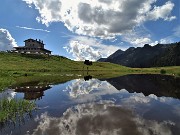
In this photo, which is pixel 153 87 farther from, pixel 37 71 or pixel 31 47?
pixel 31 47

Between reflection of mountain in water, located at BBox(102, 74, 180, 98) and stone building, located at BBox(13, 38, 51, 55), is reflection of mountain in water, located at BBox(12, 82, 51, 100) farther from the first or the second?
stone building, located at BBox(13, 38, 51, 55)

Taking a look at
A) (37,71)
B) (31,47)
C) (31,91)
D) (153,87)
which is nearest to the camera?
(31,91)

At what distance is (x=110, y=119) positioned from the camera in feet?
74.9

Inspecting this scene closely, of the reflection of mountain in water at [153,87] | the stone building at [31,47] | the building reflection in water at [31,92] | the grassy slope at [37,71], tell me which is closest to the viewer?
the building reflection in water at [31,92]

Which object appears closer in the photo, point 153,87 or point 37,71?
point 153,87

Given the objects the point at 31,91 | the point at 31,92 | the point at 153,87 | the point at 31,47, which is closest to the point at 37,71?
the point at 153,87

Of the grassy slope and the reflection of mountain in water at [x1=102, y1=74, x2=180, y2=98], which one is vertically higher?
the grassy slope

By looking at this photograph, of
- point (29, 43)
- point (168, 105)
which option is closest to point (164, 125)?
point (168, 105)

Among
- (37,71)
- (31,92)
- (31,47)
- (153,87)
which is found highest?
(31,47)

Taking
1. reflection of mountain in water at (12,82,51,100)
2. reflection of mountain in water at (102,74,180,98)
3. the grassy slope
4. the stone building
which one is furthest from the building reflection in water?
the stone building

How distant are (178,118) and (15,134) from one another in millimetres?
15259

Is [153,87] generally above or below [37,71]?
below

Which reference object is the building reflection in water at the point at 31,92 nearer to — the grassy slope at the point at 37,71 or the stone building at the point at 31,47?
the grassy slope at the point at 37,71

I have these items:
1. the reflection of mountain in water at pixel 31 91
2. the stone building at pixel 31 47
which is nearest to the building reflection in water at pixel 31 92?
the reflection of mountain in water at pixel 31 91
